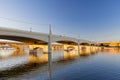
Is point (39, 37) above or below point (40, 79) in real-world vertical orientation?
above

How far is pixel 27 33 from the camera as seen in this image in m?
58.4

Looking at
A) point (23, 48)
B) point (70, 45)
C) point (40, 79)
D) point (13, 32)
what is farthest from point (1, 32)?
point (23, 48)

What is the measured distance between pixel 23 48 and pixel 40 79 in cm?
12431

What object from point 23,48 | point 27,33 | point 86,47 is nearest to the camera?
point 27,33

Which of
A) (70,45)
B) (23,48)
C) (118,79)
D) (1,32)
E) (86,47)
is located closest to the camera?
(118,79)

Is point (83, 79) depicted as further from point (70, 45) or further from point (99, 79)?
point (70, 45)

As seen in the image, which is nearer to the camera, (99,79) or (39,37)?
(99,79)

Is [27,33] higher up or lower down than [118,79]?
higher up

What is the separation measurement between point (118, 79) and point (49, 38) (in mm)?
50039

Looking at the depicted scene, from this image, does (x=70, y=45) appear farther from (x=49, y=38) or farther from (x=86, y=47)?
(x=49, y=38)

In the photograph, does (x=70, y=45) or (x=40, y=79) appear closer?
(x=40, y=79)

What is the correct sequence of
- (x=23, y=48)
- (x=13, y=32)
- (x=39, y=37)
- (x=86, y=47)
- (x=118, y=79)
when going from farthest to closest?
(x=86, y=47), (x=23, y=48), (x=39, y=37), (x=13, y=32), (x=118, y=79)

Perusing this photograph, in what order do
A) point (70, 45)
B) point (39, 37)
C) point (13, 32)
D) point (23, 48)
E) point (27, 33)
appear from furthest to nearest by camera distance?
point (23, 48), point (70, 45), point (39, 37), point (27, 33), point (13, 32)

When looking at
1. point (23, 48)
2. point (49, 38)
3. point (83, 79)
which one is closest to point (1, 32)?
point (49, 38)
